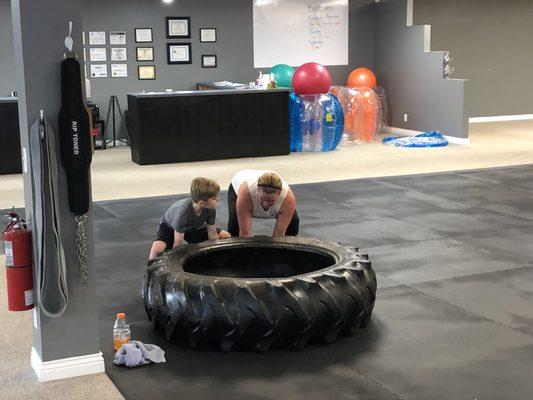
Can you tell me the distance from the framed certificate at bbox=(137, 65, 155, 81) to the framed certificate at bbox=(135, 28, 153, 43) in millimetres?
445

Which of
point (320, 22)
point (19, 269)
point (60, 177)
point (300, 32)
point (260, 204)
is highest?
point (320, 22)

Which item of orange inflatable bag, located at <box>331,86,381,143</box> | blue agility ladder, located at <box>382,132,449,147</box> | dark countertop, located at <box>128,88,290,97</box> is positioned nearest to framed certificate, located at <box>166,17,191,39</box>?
dark countertop, located at <box>128,88,290,97</box>

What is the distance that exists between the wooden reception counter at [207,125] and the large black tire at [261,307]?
7.12m

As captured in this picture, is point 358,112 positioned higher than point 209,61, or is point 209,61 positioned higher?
point 209,61

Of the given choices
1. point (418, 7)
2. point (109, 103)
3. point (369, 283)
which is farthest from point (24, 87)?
point (418, 7)

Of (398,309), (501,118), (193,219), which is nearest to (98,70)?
(501,118)

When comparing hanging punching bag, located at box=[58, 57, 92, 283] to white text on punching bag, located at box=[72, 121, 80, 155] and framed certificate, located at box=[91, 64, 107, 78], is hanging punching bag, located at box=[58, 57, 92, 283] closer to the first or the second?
white text on punching bag, located at box=[72, 121, 80, 155]

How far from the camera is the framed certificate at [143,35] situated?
44.7 ft

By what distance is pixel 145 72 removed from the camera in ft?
45.2

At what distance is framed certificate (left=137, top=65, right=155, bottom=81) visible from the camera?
45.1ft

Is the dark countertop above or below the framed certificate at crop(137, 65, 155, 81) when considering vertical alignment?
below

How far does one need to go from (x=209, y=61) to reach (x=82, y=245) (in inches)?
413

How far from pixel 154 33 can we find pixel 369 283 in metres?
10.0

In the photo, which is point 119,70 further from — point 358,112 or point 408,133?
point 408,133
